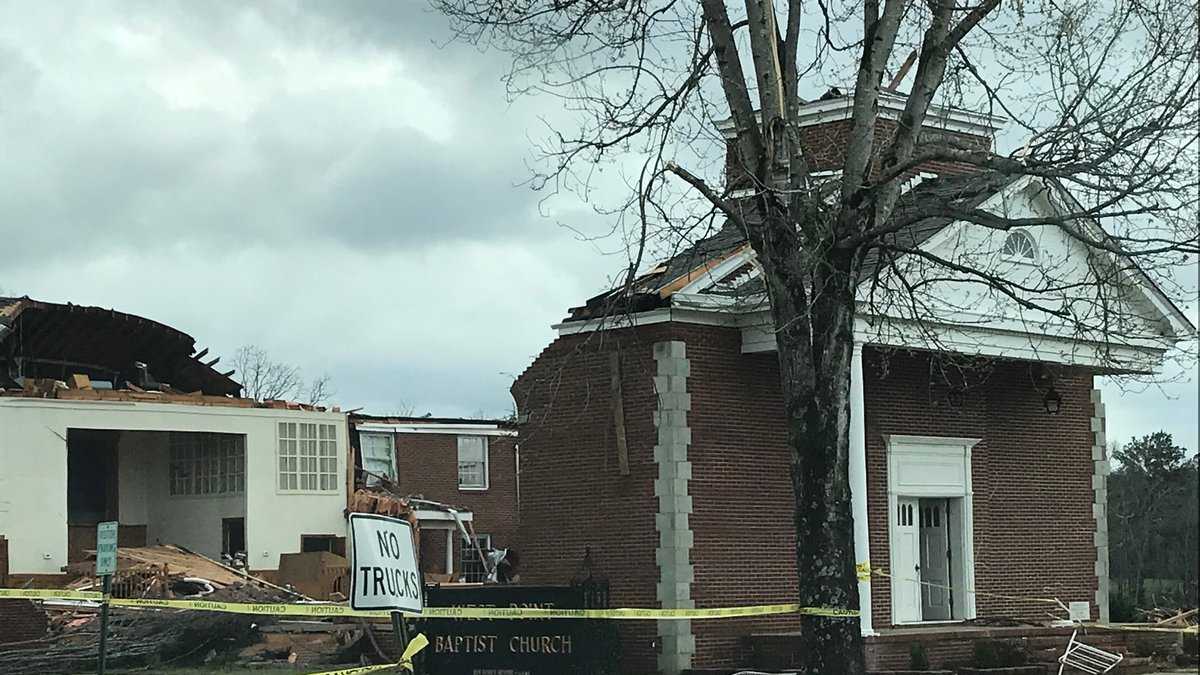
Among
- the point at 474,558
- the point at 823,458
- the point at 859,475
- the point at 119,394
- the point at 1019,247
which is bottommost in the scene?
the point at 474,558

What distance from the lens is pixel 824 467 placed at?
1709cm

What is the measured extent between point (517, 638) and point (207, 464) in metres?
15.9

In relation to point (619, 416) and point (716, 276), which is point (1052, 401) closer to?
point (716, 276)

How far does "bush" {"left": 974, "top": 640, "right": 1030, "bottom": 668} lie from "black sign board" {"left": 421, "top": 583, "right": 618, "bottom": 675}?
5040 mm

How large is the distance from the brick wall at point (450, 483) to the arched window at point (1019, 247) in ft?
76.1

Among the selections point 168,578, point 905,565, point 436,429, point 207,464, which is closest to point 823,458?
point 905,565

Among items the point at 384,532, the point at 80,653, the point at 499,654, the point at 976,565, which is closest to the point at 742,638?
the point at 499,654

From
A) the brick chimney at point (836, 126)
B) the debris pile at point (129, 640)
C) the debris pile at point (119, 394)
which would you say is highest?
the brick chimney at point (836, 126)

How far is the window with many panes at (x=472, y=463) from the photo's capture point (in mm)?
48875

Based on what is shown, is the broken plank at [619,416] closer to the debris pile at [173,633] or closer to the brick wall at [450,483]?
the debris pile at [173,633]

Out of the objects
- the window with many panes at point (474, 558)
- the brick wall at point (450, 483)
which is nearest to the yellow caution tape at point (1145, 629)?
the brick wall at point (450, 483)

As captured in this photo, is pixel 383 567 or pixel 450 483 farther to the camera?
pixel 450 483

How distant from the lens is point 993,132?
21.7 metres

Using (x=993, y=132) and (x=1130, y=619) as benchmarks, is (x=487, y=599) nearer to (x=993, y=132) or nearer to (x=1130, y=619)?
(x=993, y=132)
